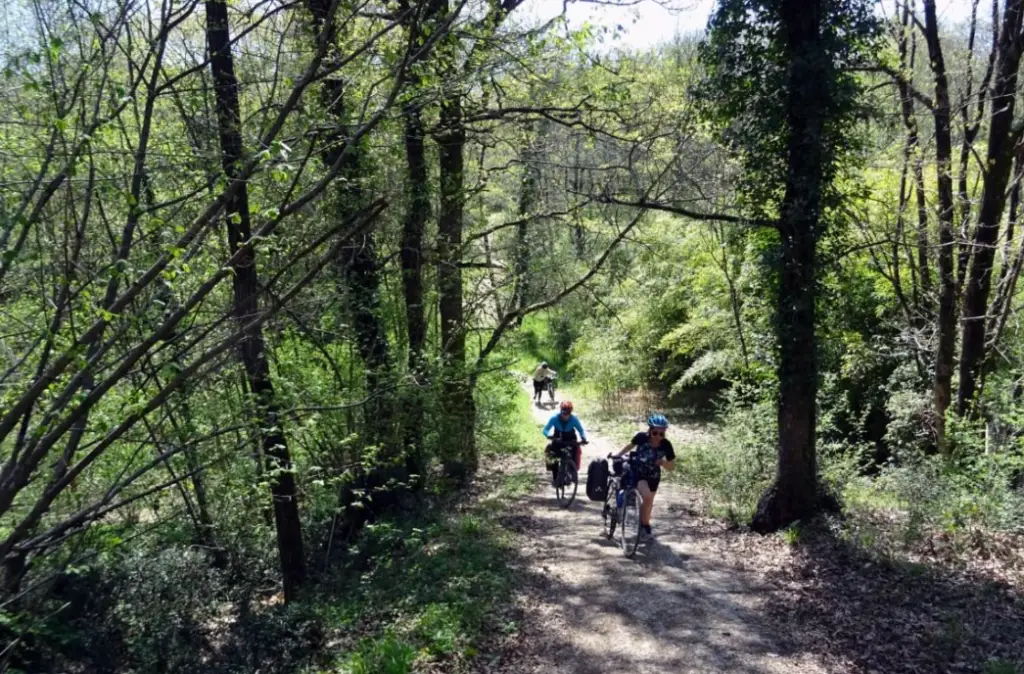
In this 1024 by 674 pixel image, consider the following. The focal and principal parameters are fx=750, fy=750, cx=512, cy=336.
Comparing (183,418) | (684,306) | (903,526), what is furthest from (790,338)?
(684,306)

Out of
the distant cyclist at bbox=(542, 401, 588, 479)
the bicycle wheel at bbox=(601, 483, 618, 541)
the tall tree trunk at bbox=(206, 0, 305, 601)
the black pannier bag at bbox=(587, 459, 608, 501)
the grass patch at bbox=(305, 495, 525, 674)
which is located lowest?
the grass patch at bbox=(305, 495, 525, 674)

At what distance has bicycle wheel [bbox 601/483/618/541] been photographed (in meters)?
9.98

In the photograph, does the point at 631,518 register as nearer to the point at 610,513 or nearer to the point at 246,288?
the point at 610,513

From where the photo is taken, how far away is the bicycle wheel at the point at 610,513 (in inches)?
393

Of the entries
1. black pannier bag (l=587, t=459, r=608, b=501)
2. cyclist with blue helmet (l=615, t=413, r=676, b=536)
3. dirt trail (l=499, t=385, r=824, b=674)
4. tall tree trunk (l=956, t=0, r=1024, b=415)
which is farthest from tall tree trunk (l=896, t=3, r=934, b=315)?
dirt trail (l=499, t=385, r=824, b=674)

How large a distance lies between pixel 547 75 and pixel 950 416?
8198mm

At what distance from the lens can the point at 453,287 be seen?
13.9 meters

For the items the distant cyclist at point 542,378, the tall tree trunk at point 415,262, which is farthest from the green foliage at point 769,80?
the distant cyclist at point 542,378

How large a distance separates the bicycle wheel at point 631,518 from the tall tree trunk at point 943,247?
6795mm

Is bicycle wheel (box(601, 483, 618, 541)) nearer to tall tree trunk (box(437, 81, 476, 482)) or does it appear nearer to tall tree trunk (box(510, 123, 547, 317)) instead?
tall tree trunk (box(437, 81, 476, 482))

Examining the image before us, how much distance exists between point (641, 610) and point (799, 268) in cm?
462

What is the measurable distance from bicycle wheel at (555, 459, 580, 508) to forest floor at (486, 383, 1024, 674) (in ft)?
8.25

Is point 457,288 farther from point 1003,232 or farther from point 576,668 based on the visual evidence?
point 1003,232

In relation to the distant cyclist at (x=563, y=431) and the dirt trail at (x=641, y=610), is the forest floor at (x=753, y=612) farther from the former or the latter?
the distant cyclist at (x=563, y=431)
